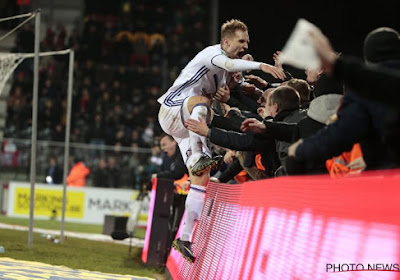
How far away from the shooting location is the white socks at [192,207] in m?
7.16

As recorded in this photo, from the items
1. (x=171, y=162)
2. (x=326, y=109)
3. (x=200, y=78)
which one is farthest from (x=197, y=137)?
(x=171, y=162)

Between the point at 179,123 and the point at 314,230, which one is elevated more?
the point at 179,123

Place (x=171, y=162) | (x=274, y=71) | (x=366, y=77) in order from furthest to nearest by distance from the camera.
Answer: (x=171, y=162)
(x=274, y=71)
(x=366, y=77)

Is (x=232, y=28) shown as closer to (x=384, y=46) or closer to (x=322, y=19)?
(x=384, y=46)

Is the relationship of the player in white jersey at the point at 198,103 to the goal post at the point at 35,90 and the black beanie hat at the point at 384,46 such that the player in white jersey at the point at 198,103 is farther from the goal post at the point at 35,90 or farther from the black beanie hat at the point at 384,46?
the goal post at the point at 35,90

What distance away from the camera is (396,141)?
3.48 m

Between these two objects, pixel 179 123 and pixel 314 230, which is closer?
pixel 314 230

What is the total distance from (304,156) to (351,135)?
1.16 ft

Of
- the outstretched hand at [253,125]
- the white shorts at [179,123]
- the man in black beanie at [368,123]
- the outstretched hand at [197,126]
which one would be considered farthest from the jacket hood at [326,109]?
the white shorts at [179,123]

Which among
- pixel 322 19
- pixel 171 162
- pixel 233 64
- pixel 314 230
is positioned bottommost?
pixel 171 162

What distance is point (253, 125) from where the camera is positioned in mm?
5277

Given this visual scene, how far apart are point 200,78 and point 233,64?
0.80 meters

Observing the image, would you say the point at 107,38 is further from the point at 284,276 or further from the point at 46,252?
the point at 284,276

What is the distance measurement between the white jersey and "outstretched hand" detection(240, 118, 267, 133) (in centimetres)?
159
